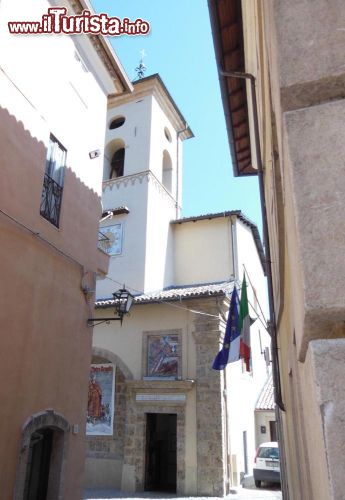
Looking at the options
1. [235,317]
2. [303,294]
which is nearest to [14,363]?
[235,317]

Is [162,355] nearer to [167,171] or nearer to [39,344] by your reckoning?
[39,344]

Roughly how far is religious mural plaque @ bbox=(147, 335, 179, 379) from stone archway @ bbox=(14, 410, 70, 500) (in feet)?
22.2

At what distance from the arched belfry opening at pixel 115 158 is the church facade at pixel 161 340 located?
0.07 m

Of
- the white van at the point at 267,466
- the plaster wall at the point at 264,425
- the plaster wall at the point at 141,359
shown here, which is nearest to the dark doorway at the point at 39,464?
the plaster wall at the point at 141,359

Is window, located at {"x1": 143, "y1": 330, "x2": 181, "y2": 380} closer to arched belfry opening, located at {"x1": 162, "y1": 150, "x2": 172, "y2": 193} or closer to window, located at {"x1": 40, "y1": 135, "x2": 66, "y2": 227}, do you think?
window, located at {"x1": 40, "y1": 135, "x2": 66, "y2": 227}

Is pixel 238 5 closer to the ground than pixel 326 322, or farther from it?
farther from it

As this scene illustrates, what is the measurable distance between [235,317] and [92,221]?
12.9ft

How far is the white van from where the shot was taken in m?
13.8

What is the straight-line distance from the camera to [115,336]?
15.4 meters

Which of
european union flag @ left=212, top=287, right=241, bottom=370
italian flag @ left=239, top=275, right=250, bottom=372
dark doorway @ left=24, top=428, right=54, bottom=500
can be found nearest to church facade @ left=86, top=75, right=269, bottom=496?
italian flag @ left=239, top=275, right=250, bottom=372

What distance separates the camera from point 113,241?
19.0 meters

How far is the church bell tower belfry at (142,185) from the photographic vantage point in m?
18.2

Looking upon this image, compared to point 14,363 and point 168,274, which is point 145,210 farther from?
point 14,363

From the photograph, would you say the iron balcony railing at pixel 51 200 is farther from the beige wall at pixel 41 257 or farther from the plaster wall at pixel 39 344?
the plaster wall at pixel 39 344
